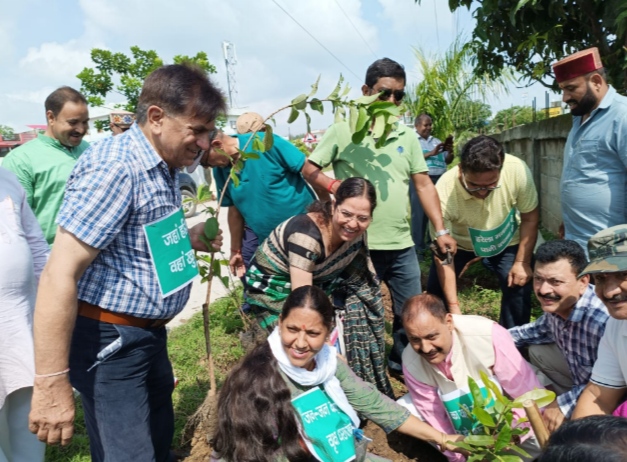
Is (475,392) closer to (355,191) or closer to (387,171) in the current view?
(355,191)

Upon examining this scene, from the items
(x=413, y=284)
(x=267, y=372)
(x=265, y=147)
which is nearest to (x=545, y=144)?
(x=413, y=284)

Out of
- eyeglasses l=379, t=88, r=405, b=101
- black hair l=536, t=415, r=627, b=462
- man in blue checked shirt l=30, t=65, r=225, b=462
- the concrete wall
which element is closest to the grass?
man in blue checked shirt l=30, t=65, r=225, b=462

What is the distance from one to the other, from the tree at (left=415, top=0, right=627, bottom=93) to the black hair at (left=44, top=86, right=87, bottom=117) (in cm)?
244

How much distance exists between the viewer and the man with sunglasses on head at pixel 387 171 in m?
2.73

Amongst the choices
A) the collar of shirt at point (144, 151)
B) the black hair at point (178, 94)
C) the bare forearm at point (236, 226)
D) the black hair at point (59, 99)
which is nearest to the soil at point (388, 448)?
the bare forearm at point (236, 226)

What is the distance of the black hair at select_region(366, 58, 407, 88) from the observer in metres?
2.73

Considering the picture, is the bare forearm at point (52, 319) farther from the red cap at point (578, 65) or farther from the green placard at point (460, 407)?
the red cap at point (578, 65)

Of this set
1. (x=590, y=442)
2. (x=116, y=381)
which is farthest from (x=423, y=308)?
(x=590, y=442)

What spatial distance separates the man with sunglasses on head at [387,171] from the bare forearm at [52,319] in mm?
1536

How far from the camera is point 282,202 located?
9.55 feet

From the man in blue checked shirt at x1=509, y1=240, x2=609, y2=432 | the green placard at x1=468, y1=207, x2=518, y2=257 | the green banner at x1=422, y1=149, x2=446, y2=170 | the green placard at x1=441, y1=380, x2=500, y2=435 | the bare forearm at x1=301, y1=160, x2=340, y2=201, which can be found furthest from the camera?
the green banner at x1=422, y1=149, x2=446, y2=170

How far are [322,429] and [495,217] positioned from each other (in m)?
1.60

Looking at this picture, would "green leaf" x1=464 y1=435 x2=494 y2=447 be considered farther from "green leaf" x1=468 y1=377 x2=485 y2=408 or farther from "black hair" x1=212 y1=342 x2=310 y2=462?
"black hair" x1=212 y1=342 x2=310 y2=462

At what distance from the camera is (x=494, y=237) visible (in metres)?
2.90
